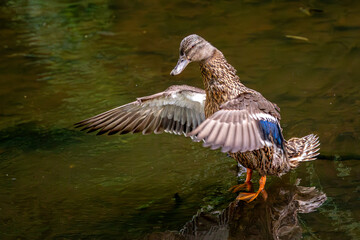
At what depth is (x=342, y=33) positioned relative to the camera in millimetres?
8180

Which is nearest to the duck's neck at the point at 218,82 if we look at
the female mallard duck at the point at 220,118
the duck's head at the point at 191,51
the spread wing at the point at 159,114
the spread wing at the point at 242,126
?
the female mallard duck at the point at 220,118

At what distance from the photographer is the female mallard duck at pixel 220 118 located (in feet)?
14.1

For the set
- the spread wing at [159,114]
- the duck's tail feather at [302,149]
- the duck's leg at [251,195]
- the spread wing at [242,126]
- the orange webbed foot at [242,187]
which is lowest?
the orange webbed foot at [242,187]

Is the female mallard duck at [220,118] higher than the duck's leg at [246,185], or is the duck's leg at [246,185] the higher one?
the female mallard duck at [220,118]

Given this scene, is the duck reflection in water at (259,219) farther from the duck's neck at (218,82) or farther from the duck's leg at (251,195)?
the duck's neck at (218,82)

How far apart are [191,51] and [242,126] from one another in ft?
3.04

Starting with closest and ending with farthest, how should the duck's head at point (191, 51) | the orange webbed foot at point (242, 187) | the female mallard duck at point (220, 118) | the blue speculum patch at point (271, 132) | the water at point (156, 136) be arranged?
the female mallard duck at point (220, 118) → the blue speculum patch at point (271, 132) → the water at point (156, 136) → the duck's head at point (191, 51) → the orange webbed foot at point (242, 187)

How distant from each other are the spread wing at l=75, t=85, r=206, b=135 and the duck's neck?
0.41 meters

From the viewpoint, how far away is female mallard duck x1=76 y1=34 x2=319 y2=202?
431 centimetres

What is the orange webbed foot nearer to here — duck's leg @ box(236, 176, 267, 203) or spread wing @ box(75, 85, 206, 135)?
duck's leg @ box(236, 176, 267, 203)

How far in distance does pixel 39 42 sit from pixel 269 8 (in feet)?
12.9

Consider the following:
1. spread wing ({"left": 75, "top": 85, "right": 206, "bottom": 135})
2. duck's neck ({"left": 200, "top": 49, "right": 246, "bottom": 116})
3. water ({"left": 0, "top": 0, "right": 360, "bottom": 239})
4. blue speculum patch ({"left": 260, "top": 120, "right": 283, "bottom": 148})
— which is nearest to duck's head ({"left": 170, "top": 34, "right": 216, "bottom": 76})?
duck's neck ({"left": 200, "top": 49, "right": 246, "bottom": 116})

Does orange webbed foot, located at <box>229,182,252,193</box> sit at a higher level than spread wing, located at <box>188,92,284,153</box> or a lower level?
lower

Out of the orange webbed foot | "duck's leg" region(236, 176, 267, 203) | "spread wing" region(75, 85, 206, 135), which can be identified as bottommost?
the orange webbed foot
